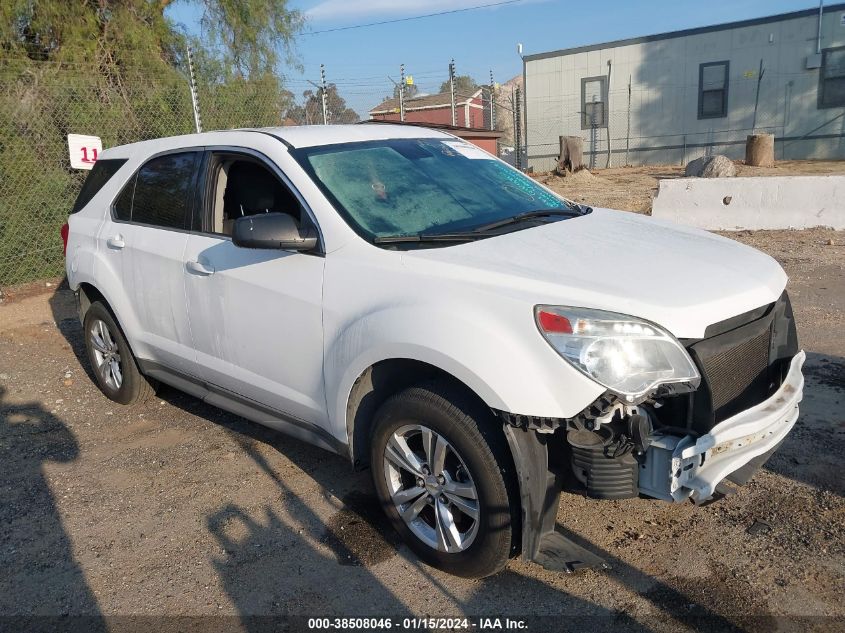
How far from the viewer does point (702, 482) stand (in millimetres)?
2574

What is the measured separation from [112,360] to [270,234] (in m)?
2.62

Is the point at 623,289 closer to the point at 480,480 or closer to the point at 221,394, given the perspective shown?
the point at 480,480

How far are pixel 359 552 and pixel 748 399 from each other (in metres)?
1.84

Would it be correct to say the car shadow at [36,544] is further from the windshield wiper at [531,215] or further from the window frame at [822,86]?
the window frame at [822,86]

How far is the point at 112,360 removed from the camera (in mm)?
5184

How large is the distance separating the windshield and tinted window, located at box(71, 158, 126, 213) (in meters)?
2.03

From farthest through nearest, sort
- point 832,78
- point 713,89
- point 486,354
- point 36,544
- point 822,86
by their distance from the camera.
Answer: point 713,89 → point 822,86 → point 832,78 → point 36,544 → point 486,354

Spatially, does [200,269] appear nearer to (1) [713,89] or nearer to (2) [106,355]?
(2) [106,355]

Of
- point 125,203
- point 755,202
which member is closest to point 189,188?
Result: point 125,203

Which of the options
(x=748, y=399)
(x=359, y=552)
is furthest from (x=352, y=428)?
(x=748, y=399)

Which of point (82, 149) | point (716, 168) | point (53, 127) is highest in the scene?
point (53, 127)

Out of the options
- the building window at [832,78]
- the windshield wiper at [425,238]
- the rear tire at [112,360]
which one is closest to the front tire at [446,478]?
the windshield wiper at [425,238]

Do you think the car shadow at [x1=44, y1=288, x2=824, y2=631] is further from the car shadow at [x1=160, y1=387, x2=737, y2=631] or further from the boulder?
the boulder

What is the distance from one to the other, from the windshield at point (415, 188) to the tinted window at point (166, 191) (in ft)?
3.25
